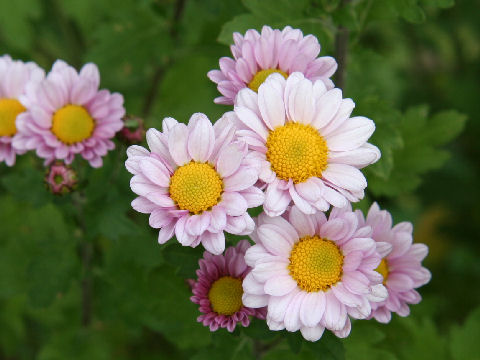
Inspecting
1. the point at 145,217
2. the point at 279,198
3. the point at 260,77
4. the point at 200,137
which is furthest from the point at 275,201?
the point at 145,217

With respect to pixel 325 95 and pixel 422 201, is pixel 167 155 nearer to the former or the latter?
pixel 325 95

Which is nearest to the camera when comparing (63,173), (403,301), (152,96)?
(403,301)

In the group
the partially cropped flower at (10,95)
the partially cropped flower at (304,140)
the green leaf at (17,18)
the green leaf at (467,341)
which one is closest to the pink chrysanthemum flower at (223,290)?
the partially cropped flower at (304,140)

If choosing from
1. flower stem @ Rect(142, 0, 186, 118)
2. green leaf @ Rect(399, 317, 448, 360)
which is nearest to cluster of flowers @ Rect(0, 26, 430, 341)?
green leaf @ Rect(399, 317, 448, 360)

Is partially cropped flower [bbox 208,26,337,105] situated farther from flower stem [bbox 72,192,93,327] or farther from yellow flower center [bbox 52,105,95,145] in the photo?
flower stem [bbox 72,192,93,327]

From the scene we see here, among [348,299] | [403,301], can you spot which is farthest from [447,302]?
[348,299]

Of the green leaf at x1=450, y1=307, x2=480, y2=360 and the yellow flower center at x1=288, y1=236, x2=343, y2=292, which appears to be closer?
the yellow flower center at x1=288, y1=236, x2=343, y2=292

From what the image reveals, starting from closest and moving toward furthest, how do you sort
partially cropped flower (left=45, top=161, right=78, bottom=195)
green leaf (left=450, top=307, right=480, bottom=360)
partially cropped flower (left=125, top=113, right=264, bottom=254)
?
1. partially cropped flower (left=125, top=113, right=264, bottom=254)
2. partially cropped flower (left=45, top=161, right=78, bottom=195)
3. green leaf (left=450, top=307, right=480, bottom=360)
